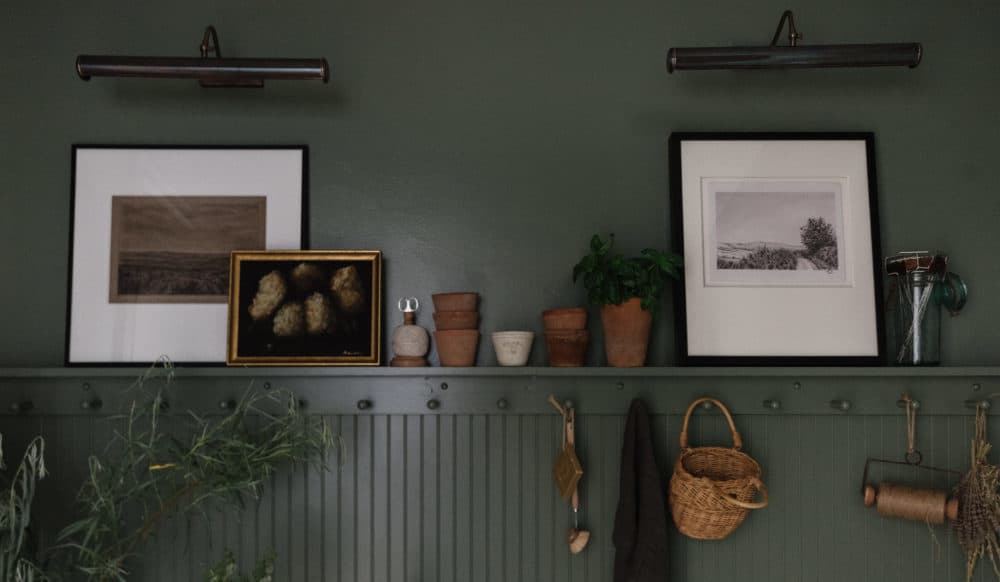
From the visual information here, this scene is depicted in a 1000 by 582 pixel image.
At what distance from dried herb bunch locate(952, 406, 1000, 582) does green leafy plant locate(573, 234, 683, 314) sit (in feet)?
3.45

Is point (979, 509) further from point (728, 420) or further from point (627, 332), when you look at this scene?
point (627, 332)

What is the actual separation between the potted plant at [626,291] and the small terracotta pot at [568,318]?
56mm

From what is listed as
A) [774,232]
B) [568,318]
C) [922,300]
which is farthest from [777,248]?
[568,318]

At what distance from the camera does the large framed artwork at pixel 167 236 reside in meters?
2.43

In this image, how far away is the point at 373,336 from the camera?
2.39m

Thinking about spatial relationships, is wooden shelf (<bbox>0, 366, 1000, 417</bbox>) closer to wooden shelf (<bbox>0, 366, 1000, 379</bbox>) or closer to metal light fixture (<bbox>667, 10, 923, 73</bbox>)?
wooden shelf (<bbox>0, 366, 1000, 379</bbox>)

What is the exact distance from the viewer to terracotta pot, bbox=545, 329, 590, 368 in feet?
7.66

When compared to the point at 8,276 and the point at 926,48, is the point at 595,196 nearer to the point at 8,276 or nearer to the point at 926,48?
the point at 926,48

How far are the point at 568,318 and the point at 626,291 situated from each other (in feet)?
0.62

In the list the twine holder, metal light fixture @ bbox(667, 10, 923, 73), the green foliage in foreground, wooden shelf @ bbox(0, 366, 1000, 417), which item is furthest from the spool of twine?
the green foliage in foreground

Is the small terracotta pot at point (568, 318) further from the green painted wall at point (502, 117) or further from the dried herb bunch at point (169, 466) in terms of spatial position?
the dried herb bunch at point (169, 466)

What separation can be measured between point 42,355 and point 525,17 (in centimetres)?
188

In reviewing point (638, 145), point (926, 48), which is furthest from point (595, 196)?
point (926, 48)

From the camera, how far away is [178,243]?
8.06 ft
